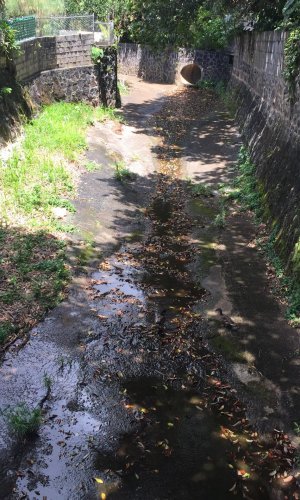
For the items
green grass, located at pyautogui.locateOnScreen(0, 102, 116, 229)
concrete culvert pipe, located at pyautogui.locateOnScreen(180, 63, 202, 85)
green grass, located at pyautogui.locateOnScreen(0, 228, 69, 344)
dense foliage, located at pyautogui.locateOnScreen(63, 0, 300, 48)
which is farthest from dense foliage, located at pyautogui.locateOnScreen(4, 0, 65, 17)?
green grass, located at pyautogui.locateOnScreen(0, 228, 69, 344)

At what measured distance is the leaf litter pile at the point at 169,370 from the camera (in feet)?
15.9

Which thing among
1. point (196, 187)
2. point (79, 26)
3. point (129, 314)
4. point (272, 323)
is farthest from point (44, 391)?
point (79, 26)

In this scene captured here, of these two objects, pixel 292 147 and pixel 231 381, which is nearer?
pixel 231 381

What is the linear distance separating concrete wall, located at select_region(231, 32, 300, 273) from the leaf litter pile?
6.41 feet

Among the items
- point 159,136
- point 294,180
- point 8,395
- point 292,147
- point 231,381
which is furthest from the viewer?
point 159,136

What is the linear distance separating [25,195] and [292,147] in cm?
592

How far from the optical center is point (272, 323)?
7.11m

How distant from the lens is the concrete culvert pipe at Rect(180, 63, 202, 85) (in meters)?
29.2

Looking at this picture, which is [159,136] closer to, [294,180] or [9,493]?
[294,180]

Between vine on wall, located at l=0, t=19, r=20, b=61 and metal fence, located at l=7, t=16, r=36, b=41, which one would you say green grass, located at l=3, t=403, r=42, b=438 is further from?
metal fence, located at l=7, t=16, r=36, b=41

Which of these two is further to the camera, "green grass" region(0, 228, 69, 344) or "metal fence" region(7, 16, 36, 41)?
"metal fence" region(7, 16, 36, 41)

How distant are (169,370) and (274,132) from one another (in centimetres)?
774

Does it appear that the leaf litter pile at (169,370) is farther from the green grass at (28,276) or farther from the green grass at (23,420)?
the green grass at (23,420)

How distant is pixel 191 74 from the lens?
29688 millimetres
